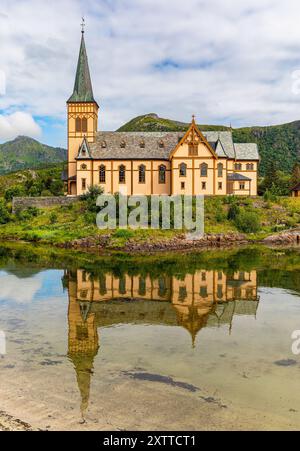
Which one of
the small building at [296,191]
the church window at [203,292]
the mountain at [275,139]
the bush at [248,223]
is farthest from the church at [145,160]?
the mountain at [275,139]

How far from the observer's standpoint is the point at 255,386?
1500 cm

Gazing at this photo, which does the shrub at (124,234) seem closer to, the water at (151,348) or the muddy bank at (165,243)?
the muddy bank at (165,243)

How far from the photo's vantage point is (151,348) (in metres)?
18.7

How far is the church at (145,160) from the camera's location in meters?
60.2

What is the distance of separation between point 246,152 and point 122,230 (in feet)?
86.7

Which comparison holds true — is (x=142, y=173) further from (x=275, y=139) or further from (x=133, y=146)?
(x=275, y=139)

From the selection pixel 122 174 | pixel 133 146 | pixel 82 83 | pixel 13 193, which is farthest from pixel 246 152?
pixel 13 193

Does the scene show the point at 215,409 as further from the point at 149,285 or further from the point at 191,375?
the point at 149,285
